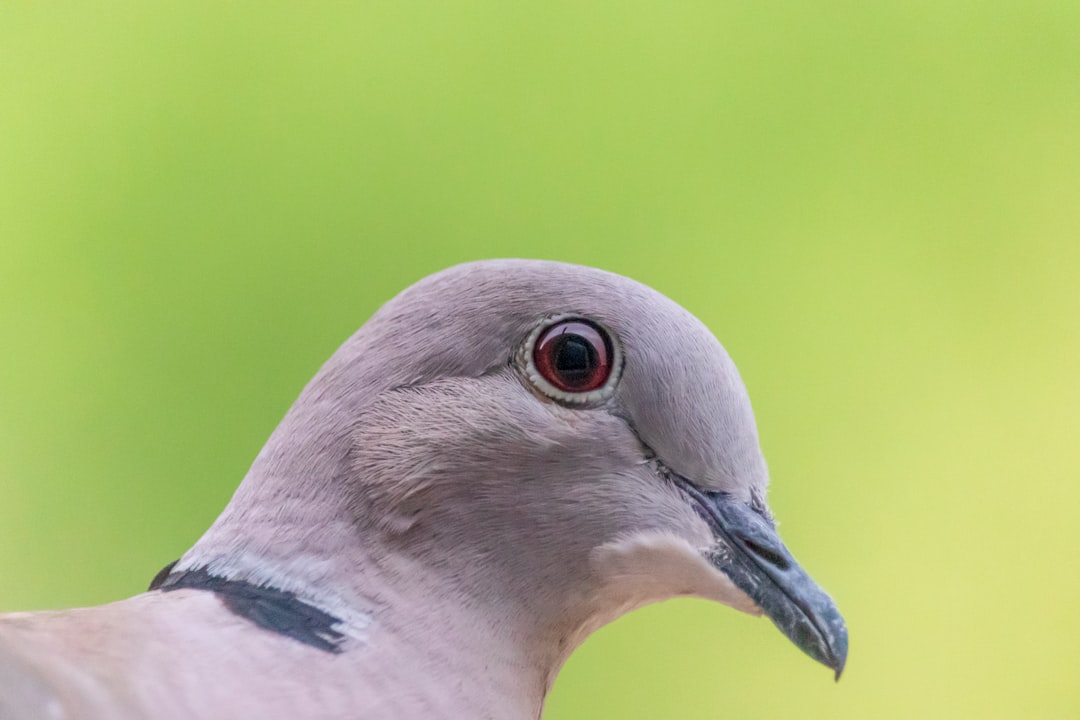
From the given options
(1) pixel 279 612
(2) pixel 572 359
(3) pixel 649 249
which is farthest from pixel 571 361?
(3) pixel 649 249

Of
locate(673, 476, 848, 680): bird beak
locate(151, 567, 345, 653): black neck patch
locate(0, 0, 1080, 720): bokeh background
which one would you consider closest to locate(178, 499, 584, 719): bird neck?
locate(151, 567, 345, 653): black neck patch

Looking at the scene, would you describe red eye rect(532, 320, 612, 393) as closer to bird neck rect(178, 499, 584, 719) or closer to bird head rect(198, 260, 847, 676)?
bird head rect(198, 260, 847, 676)

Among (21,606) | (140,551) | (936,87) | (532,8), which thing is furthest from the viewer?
(936,87)

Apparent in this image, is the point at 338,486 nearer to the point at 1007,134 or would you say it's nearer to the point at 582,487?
the point at 582,487

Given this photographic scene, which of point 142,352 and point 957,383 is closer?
point 142,352

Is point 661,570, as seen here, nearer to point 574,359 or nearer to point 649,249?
point 574,359

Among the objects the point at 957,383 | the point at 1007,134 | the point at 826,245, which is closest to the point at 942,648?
the point at 957,383
